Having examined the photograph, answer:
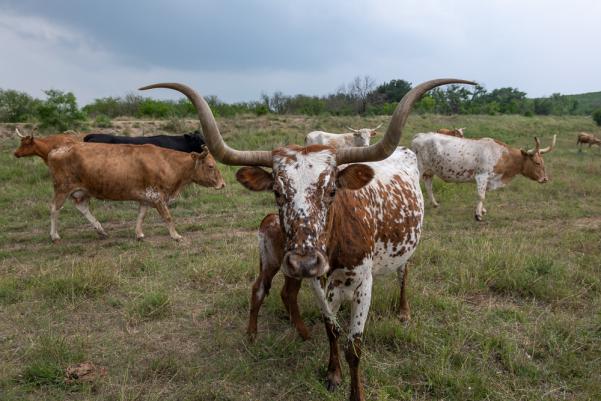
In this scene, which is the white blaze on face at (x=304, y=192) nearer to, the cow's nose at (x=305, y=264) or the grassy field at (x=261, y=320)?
the cow's nose at (x=305, y=264)

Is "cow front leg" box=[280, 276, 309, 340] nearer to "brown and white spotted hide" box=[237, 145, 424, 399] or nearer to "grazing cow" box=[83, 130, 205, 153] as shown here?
"brown and white spotted hide" box=[237, 145, 424, 399]

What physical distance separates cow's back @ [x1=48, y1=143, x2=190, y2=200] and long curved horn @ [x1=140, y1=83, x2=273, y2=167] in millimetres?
4768

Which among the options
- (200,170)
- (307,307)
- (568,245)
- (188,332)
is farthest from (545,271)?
(200,170)

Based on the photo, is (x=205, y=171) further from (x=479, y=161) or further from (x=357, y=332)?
(x=479, y=161)

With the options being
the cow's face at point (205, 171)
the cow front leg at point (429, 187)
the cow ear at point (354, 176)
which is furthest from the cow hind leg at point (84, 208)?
the cow front leg at point (429, 187)

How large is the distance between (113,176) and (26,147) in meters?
3.66

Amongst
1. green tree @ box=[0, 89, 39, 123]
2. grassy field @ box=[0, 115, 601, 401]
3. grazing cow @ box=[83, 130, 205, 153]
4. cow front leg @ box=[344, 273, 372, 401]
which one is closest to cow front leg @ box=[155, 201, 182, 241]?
grassy field @ box=[0, 115, 601, 401]

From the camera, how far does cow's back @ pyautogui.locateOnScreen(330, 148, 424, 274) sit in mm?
2900

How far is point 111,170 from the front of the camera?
23.4ft

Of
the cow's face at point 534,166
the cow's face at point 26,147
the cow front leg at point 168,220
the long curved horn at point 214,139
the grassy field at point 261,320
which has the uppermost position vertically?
the long curved horn at point 214,139

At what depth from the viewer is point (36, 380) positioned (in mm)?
3232

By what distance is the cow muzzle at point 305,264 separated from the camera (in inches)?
90.5

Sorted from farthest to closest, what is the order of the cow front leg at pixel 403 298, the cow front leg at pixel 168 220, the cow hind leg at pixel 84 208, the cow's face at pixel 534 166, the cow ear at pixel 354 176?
1. the cow's face at pixel 534 166
2. the cow hind leg at pixel 84 208
3. the cow front leg at pixel 168 220
4. the cow front leg at pixel 403 298
5. the cow ear at pixel 354 176

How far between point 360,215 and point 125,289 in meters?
3.38
